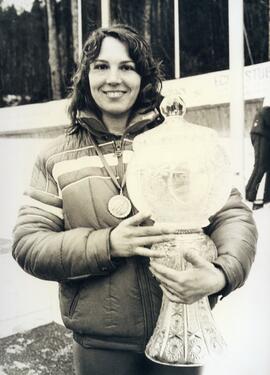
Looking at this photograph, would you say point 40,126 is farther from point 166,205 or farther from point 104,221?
point 166,205

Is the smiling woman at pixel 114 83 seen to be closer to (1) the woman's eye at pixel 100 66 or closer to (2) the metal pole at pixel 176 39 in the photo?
(1) the woman's eye at pixel 100 66

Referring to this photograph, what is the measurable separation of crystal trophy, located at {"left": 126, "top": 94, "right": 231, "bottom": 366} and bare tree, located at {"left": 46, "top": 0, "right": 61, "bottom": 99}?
11.8 inches

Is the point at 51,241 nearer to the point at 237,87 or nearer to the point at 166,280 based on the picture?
the point at 166,280

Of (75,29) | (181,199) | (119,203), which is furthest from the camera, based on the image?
(75,29)

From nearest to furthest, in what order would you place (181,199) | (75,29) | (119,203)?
(181,199)
(119,203)
(75,29)

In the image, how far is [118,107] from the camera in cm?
135

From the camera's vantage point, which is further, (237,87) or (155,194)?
(237,87)

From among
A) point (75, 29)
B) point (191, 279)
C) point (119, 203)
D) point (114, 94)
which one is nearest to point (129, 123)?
point (114, 94)

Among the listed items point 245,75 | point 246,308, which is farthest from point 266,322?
point 245,75

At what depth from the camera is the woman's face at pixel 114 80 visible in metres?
1.34

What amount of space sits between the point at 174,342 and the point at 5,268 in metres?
0.52

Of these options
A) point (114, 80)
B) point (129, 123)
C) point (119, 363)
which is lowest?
point (119, 363)

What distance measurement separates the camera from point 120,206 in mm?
1319

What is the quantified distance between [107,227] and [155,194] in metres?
0.16
